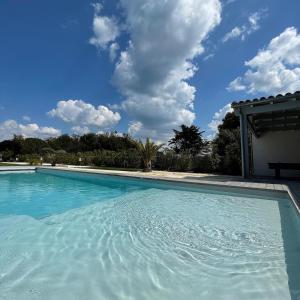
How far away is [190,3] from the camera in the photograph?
873 centimetres

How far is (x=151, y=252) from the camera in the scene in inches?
122

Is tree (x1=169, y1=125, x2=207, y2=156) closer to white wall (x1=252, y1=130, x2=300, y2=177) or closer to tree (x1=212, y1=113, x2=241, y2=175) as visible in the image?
tree (x1=212, y1=113, x2=241, y2=175)

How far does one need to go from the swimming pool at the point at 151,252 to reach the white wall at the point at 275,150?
225 inches

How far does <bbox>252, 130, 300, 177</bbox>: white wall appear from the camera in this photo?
10.5m

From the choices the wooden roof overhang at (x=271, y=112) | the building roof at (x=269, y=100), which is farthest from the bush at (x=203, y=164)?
the building roof at (x=269, y=100)

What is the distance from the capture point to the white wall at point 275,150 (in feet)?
34.5

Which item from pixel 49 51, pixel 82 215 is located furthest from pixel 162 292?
pixel 49 51

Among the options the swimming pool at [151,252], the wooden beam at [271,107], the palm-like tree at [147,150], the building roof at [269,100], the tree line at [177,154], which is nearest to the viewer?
the swimming pool at [151,252]

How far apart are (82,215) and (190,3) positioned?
27.1 ft

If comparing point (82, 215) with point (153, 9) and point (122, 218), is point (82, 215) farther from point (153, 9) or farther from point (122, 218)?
point (153, 9)

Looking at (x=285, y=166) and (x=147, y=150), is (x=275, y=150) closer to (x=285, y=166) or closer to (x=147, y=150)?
(x=285, y=166)

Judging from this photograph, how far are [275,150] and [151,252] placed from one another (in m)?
9.79

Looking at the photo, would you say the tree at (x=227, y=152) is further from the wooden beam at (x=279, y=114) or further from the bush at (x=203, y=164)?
the wooden beam at (x=279, y=114)

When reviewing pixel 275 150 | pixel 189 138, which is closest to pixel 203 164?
pixel 275 150
